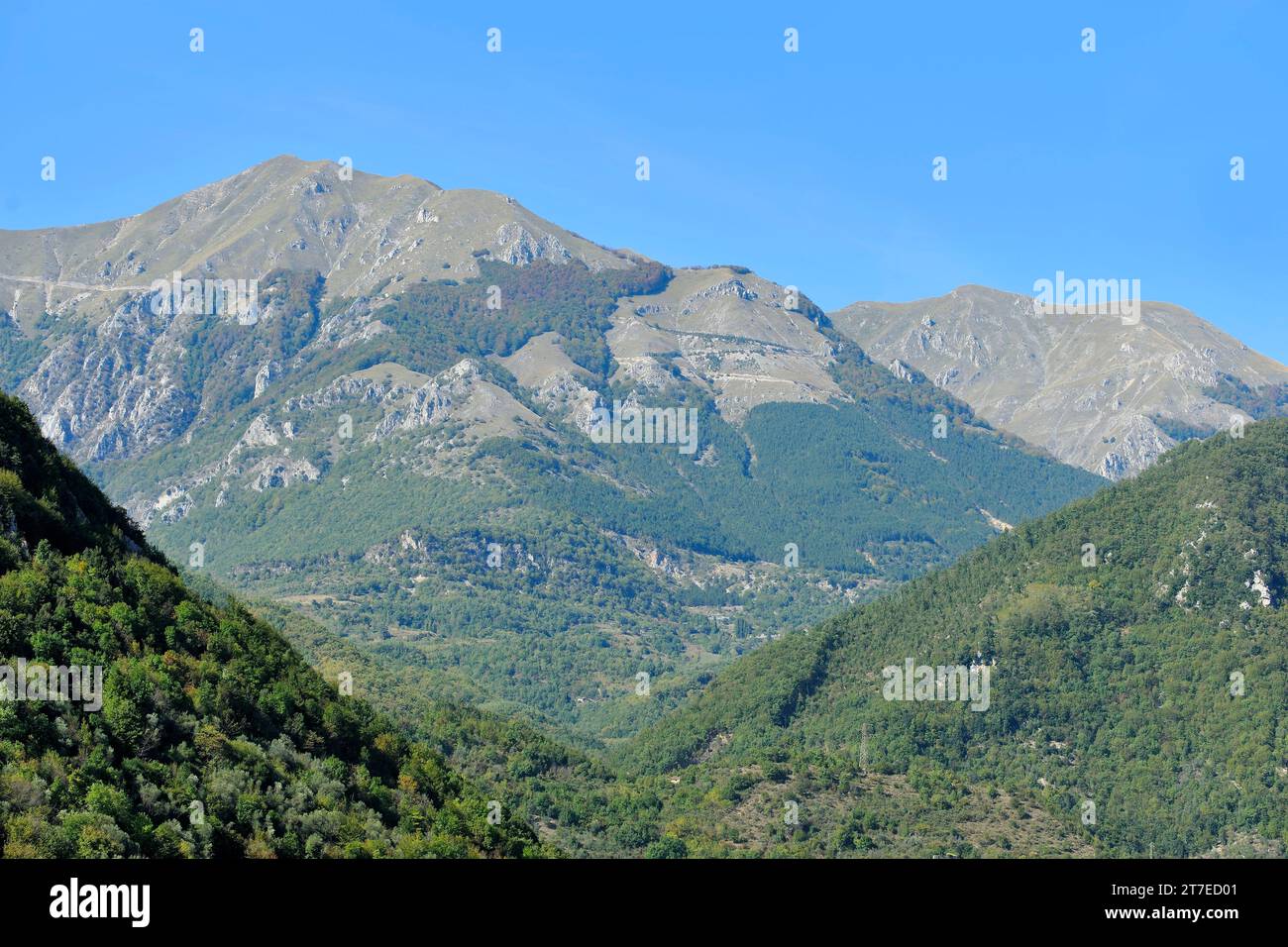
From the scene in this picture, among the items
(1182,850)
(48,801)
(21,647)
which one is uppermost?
(21,647)

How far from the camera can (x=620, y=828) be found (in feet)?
572

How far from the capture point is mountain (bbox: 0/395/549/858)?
2410 inches

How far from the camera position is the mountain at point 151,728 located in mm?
61219

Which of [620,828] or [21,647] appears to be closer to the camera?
[21,647]

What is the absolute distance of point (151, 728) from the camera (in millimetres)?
69688
